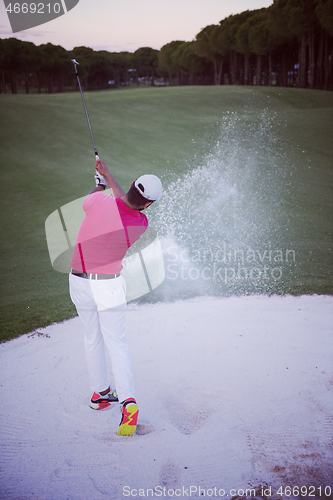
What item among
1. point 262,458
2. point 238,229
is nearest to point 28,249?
point 238,229

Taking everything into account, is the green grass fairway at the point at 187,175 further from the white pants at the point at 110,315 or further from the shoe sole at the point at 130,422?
the shoe sole at the point at 130,422

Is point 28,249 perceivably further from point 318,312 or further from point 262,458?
point 262,458

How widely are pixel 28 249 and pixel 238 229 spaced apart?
433 cm

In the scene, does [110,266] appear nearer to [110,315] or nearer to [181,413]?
[110,315]

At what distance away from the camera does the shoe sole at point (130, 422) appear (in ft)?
9.26

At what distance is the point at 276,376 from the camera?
11.7 ft

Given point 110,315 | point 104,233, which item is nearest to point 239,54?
point 104,233

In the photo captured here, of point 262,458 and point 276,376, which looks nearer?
point 262,458

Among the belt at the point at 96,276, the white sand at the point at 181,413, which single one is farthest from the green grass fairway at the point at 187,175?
the belt at the point at 96,276

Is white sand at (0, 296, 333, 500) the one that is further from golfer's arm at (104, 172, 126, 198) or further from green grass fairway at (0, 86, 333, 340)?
golfer's arm at (104, 172, 126, 198)

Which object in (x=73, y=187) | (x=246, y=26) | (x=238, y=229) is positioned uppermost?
(x=246, y=26)

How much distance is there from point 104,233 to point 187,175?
28.8 ft

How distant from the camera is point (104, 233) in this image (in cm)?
270

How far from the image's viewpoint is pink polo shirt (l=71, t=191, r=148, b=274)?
8.83 ft
